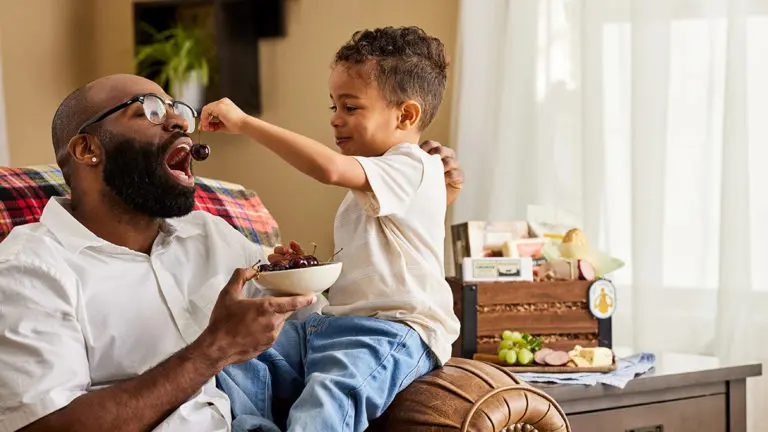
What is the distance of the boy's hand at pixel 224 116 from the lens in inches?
65.5

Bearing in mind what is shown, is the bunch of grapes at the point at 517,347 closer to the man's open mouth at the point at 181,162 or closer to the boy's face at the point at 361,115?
the boy's face at the point at 361,115

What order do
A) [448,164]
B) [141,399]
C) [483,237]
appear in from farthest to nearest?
[483,237] < [448,164] < [141,399]

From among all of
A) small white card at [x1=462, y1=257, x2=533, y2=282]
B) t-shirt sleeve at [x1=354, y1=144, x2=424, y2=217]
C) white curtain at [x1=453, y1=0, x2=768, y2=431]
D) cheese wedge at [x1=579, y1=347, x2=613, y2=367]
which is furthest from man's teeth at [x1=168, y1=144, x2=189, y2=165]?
white curtain at [x1=453, y1=0, x2=768, y2=431]

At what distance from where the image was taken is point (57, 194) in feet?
6.57

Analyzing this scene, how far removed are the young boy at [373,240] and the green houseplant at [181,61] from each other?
1852mm

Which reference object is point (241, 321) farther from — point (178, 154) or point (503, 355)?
point (503, 355)

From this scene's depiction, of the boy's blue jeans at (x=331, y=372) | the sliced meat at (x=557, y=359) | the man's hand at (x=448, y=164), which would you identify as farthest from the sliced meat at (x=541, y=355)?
the boy's blue jeans at (x=331, y=372)

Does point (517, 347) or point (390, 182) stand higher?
point (390, 182)

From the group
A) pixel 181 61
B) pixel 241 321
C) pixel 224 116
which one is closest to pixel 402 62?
pixel 224 116

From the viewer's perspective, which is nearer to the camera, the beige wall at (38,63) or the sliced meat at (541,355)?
the sliced meat at (541,355)

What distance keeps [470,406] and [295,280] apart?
16.2 inches

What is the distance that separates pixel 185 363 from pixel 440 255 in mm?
578

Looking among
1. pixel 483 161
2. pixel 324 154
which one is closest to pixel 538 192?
pixel 483 161

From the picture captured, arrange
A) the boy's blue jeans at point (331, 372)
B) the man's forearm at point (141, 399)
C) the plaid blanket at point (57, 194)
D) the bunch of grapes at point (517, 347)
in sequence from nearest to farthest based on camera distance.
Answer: the man's forearm at point (141, 399), the boy's blue jeans at point (331, 372), the plaid blanket at point (57, 194), the bunch of grapes at point (517, 347)
